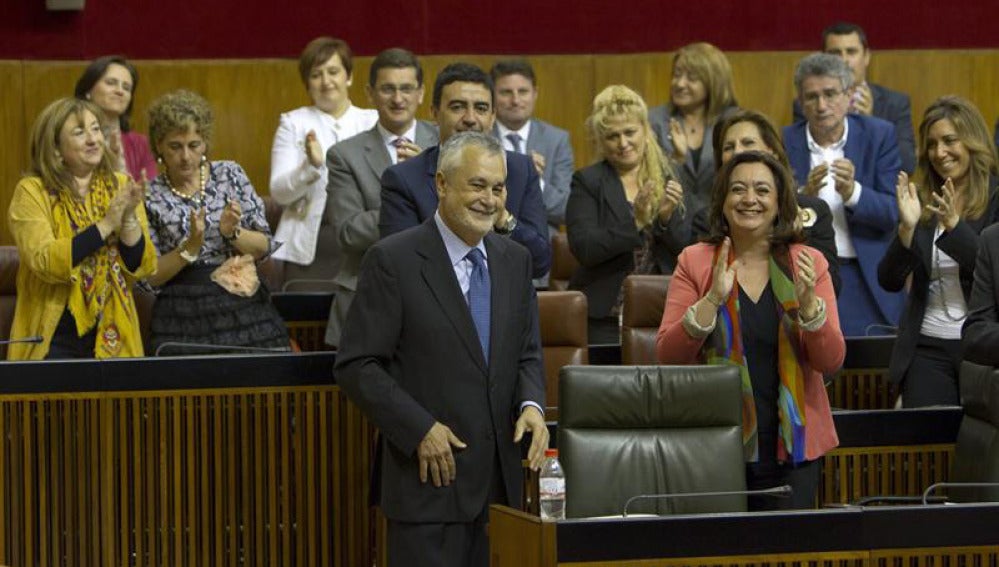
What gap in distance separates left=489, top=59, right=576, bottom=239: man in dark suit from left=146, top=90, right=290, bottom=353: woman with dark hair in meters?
1.58

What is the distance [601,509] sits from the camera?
172 inches

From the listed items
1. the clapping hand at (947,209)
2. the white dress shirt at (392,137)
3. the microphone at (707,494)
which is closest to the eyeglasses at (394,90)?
the white dress shirt at (392,137)

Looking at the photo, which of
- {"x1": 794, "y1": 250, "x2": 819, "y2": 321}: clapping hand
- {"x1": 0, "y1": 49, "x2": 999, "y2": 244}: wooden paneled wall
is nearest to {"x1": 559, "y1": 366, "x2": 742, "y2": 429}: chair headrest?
{"x1": 794, "y1": 250, "x2": 819, "y2": 321}: clapping hand

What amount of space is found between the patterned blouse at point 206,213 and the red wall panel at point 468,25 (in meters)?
2.54

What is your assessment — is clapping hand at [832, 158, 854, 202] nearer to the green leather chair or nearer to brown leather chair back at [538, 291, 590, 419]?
brown leather chair back at [538, 291, 590, 419]

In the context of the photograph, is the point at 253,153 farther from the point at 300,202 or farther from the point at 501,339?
the point at 501,339

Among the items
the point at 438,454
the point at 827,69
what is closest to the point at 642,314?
the point at 827,69

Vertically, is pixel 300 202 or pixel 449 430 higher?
pixel 300 202

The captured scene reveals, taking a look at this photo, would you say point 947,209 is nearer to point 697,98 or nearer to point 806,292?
point 806,292

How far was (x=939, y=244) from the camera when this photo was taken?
564 cm

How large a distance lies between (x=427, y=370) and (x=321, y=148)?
8.92ft

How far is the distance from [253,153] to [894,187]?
2.94m

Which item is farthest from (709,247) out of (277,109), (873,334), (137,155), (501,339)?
(277,109)

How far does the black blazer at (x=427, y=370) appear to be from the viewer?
4336 mm
